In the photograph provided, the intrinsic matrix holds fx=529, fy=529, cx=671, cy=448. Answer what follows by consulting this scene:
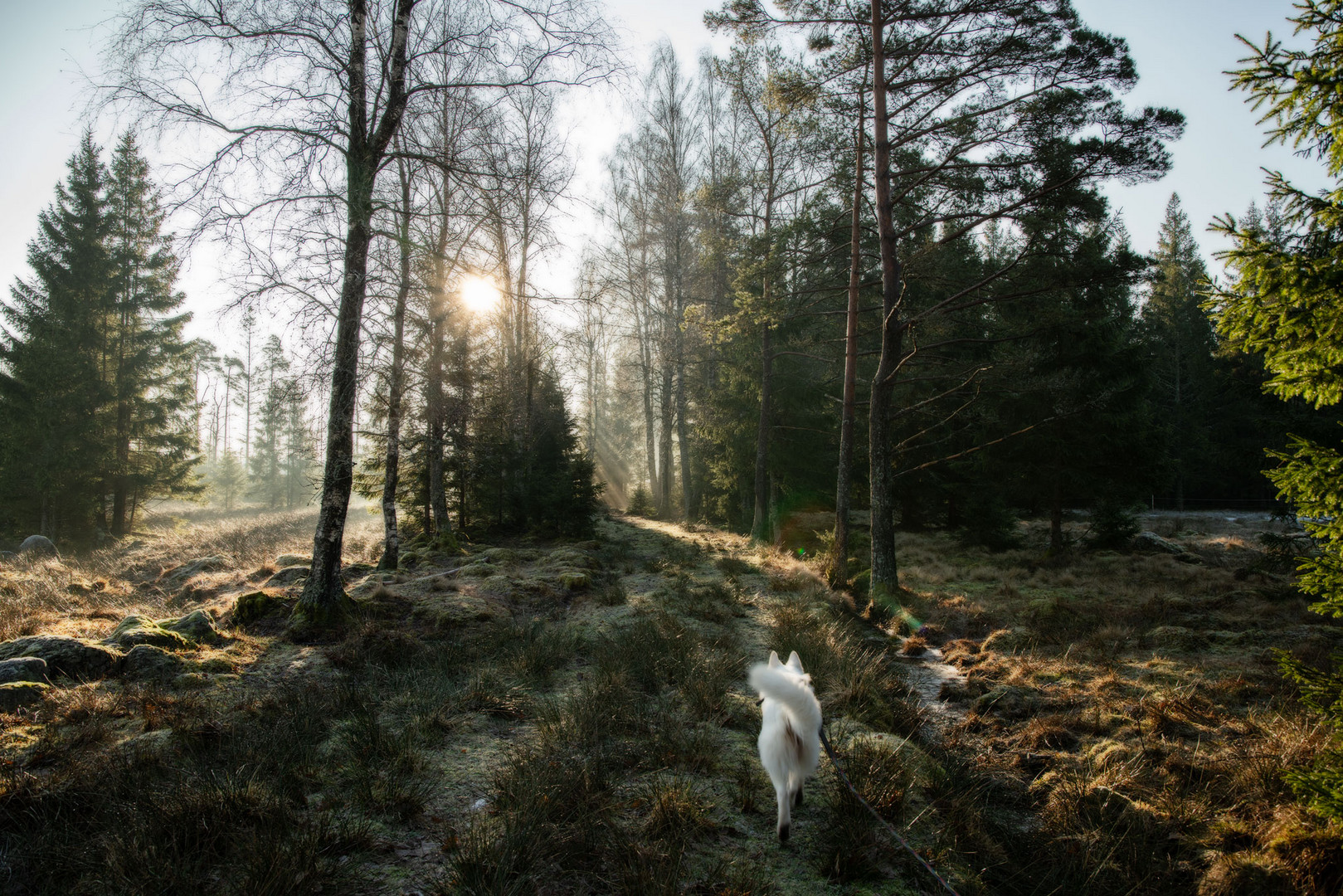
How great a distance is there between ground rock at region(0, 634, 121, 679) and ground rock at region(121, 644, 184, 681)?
12 centimetres

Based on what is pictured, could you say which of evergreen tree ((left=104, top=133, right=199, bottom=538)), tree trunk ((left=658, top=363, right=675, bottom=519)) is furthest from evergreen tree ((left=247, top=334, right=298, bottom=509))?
tree trunk ((left=658, top=363, right=675, bottom=519))

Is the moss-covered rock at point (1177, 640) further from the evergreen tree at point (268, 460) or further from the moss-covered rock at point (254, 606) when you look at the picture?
the evergreen tree at point (268, 460)

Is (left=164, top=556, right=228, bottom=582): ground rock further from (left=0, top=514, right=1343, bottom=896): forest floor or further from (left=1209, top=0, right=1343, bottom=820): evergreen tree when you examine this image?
(left=1209, top=0, right=1343, bottom=820): evergreen tree

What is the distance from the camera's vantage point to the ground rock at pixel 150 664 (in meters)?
5.10

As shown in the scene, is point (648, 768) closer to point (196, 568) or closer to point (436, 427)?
point (436, 427)

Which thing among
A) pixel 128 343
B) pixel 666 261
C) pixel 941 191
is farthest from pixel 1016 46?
pixel 128 343

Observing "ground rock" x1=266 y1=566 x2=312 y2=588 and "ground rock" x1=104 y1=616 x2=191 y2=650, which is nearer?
"ground rock" x1=104 y1=616 x2=191 y2=650

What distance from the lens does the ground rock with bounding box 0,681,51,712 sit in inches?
168

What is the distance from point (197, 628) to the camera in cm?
618

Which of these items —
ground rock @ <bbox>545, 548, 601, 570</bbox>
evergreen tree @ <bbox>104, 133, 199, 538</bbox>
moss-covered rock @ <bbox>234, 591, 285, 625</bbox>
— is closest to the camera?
moss-covered rock @ <bbox>234, 591, 285, 625</bbox>

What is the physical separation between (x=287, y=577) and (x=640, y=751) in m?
8.47

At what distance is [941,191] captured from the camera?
9.95 meters

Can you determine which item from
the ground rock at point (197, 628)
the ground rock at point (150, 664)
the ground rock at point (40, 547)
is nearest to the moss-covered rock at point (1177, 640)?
the ground rock at point (150, 664)

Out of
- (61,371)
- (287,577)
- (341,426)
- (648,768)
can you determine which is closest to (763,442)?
(341,426)
